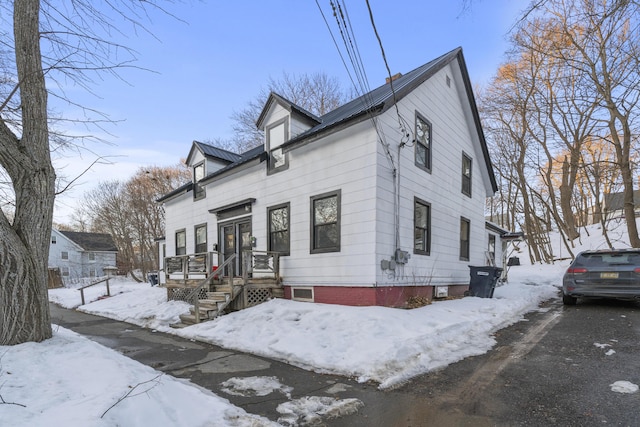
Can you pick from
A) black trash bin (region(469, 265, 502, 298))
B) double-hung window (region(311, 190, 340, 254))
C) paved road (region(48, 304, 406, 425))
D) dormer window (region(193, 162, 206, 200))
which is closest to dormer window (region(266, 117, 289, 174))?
double-hung window (region(311, 190, 340, 254))

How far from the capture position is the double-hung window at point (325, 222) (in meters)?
8.43

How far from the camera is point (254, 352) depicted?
580cm

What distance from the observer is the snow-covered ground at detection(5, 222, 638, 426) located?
110 inches

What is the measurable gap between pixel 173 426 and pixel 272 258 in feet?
22.2

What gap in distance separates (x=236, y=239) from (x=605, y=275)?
1028 centimetres

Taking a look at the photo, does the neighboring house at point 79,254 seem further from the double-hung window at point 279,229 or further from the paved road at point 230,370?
the paved road at point 230,370

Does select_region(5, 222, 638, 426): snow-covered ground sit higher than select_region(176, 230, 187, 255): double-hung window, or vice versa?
select_region(176, 230, 187, 255): double-hung window

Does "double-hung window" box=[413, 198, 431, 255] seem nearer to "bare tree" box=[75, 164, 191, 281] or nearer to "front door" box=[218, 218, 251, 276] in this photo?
"front door" box=[218, 218, 251, 276]

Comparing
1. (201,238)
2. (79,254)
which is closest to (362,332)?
(201,238)

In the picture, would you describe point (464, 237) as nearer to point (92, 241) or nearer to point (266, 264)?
point (266, 264)

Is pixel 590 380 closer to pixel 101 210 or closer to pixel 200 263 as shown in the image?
pixel 200 263

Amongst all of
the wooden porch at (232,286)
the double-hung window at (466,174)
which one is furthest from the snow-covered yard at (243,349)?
the double-hung window at (466,174)

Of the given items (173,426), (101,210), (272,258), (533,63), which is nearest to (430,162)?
(272,258)

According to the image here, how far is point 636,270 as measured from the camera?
7801 millimetres
